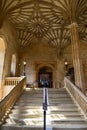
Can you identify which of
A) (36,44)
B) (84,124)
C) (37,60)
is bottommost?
(84,124)

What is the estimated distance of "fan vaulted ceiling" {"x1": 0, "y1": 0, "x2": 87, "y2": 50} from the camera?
11.4m

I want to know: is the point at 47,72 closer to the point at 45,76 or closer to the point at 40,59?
the point at 45,76

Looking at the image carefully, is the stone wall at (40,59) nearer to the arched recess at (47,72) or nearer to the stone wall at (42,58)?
the stone wall at (42,58)

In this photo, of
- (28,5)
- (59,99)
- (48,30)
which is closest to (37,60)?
(48,30)

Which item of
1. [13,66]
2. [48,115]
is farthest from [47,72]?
[48,115]

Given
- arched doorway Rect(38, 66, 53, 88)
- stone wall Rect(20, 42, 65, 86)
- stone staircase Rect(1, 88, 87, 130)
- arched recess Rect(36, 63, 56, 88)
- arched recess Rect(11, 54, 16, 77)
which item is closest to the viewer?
stone staircase Rect(1, 88, 87, 130)

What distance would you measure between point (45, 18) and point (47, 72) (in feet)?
21.8

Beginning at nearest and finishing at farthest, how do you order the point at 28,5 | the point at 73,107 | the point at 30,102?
the point at 73,107 → the point at 30,102 → the point at 28,5

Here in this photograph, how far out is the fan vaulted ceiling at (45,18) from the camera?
37.3 feet

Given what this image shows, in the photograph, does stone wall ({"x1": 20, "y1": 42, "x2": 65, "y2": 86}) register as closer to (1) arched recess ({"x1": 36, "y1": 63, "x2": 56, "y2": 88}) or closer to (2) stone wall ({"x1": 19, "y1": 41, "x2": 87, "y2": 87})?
(2) stone wall ({"x1": 19, "y1": 41, "x2": 87, "y2": 87})

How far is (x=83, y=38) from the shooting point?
58.6 ft

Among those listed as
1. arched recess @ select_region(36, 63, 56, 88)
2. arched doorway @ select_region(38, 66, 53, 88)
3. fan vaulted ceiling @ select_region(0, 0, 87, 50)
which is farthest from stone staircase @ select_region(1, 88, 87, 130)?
arched doorway @ select_region(38, 66, 53, 88)

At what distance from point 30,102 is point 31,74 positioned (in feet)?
30.2

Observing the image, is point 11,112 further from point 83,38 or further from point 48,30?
point 83,38
